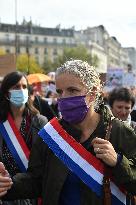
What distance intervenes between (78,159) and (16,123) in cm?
185

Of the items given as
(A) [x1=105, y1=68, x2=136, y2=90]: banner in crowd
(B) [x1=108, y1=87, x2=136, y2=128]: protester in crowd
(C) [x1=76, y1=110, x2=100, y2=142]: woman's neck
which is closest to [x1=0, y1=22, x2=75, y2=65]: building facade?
(A) [x1=105, y1=68, x2=136, y2=90]: banner in crowd

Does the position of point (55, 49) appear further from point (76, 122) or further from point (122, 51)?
point (76, 122)

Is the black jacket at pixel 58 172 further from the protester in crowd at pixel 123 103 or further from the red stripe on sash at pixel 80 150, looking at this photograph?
the protester in crowd at pixel 123 103

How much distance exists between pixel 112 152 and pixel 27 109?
224 cm

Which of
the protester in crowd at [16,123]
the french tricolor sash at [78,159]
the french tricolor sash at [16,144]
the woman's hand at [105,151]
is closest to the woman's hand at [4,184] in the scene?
the french tricolor sash at [78,159]

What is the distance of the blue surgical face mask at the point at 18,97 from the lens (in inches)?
177

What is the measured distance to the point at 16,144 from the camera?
416 centimetres

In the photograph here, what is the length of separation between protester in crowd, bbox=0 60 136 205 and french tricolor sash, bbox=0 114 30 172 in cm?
134

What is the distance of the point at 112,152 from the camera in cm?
240

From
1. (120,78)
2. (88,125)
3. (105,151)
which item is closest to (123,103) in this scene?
(88,125)

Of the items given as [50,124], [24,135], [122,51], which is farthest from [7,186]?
[122,51]

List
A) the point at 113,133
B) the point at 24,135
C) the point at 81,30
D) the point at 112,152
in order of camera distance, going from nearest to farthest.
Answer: the point at 112,152
the point at 113,133
the point at 24,135
the point at 81,30

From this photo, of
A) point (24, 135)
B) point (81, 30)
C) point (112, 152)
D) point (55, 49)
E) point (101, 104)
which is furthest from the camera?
point (81, 30)

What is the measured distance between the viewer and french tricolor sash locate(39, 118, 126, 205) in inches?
101
